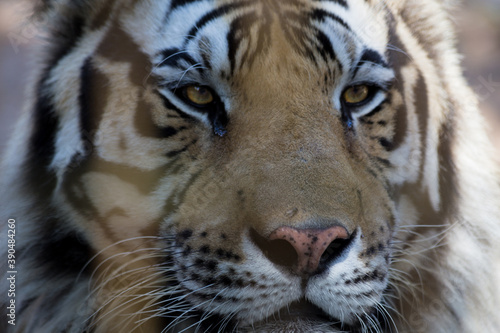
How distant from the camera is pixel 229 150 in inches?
Answer: 38.1

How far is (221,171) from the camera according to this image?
0.96 meters

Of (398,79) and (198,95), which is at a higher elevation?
(398,79)

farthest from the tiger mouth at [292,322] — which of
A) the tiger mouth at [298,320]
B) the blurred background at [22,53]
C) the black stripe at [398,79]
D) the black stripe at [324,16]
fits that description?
the blurred background at [22,53]

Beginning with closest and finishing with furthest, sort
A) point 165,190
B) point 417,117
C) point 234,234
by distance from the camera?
point 234,234, point 165,190, point 417,117

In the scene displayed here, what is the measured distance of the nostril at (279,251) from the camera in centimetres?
84

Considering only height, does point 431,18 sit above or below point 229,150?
above

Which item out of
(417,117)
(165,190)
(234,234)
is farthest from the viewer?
(417,117)

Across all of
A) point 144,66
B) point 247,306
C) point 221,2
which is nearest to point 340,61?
point 221,2

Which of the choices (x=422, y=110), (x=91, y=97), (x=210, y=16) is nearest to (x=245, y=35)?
(x=210, y=16)

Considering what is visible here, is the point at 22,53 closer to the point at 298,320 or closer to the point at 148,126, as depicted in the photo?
the point at 148,126

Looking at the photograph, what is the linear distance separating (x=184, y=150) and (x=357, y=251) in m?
0.33

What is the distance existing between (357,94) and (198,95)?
29cm

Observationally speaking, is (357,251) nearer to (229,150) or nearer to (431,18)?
(229,150)

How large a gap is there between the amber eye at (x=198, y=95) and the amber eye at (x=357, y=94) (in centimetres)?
25
